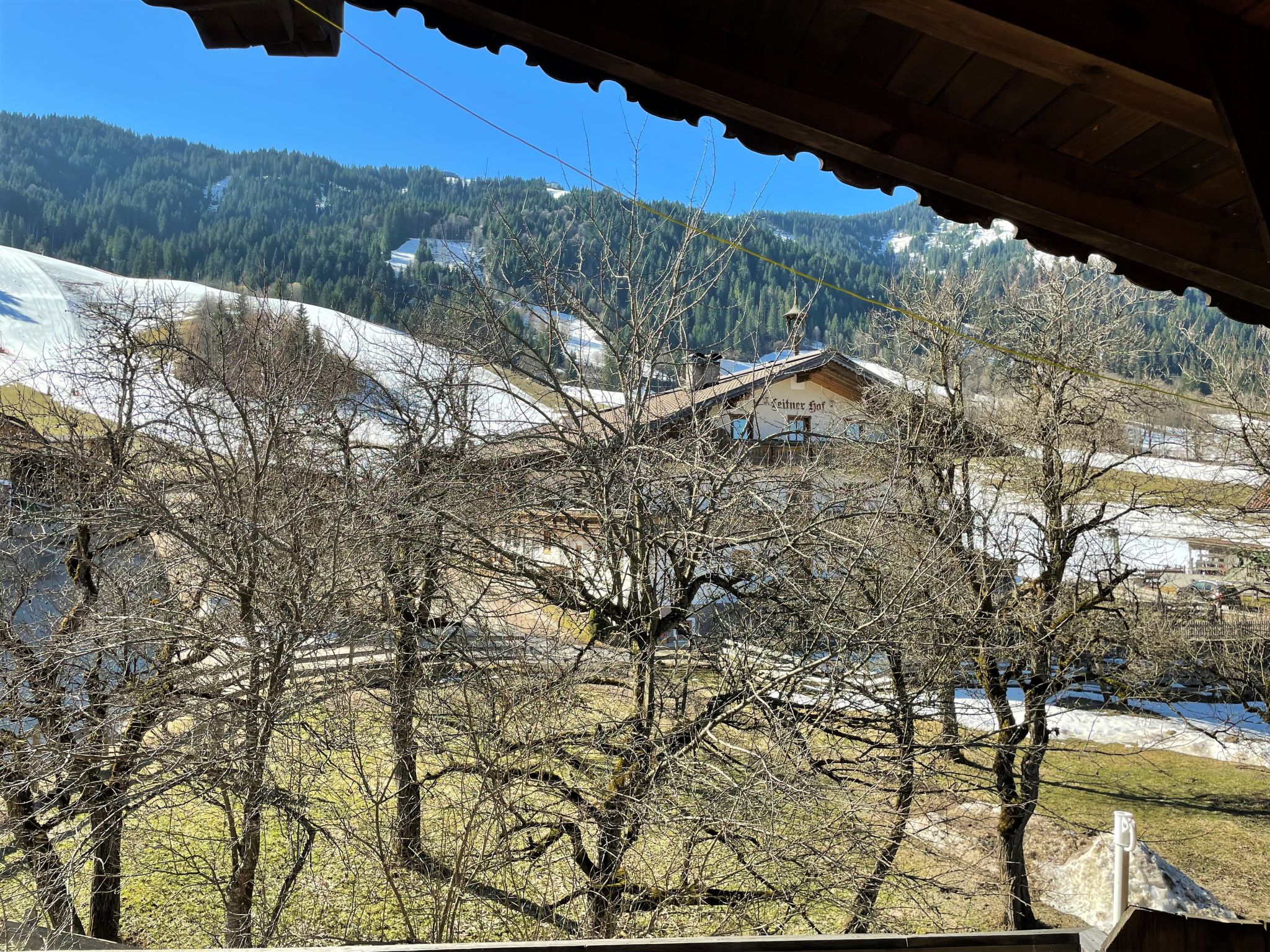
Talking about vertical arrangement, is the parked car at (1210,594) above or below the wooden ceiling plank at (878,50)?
below

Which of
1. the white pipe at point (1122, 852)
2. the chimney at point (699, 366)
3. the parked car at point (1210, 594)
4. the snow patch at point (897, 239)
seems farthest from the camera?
the snow patch at point (897, 239)

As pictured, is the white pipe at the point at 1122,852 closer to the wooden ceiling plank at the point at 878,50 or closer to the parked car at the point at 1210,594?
the parked car at the point at 1210,594

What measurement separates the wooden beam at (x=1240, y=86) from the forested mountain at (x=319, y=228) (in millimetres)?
Answer: 5769

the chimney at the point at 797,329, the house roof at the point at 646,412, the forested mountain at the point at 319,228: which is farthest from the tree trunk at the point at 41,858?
the chimney at the point at 797,329

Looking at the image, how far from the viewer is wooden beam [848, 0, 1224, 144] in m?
1.22

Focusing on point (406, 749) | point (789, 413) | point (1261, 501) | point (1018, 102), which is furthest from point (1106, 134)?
point (1261, 501)

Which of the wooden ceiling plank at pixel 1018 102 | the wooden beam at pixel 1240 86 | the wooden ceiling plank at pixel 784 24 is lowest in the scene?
the wooden beam at pixel 1240 86

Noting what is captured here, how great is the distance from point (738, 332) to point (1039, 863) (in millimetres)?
7812

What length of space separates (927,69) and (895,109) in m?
0.11

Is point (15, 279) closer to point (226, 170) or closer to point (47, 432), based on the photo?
point (226, 170)

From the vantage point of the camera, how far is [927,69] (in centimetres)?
167

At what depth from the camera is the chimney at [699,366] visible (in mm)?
6508

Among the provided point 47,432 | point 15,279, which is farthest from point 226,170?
point 47,432

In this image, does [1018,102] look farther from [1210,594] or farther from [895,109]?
[1210,594]
